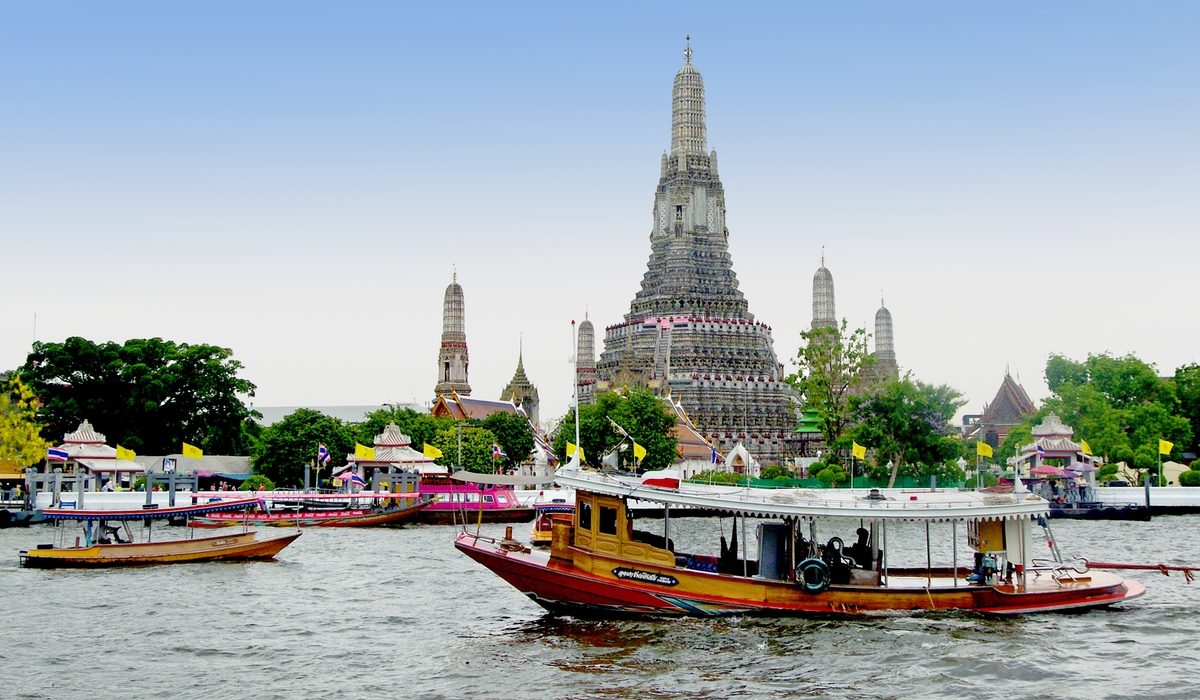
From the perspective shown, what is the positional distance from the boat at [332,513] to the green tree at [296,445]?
9655 millimetres

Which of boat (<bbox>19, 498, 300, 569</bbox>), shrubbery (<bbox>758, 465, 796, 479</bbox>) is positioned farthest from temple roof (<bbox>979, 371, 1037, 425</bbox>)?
boat (<bbox>19, 498, 300, 569</bbox>)

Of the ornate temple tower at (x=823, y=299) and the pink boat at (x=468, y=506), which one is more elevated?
the ornate temple tower at (x=823, y=299)

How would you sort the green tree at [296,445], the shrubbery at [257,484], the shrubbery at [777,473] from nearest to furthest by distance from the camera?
1. the shrubbery at [257,484]
2. the green tree at [296,445]
3. the shrubbery at [777,473]

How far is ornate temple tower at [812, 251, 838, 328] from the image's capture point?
120 m

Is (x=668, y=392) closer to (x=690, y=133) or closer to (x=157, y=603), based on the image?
(x=690, y=133)

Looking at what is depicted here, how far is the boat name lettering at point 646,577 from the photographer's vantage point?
24062 mm

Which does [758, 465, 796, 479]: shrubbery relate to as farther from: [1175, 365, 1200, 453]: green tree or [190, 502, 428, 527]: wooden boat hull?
[190, 502, 428, 527]: wooden boat hull

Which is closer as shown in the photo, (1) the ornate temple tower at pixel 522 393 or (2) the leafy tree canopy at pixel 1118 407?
(2) the leafy tree canopy at pixel 1118 407

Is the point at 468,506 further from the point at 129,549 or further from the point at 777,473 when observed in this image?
the point at 777,473

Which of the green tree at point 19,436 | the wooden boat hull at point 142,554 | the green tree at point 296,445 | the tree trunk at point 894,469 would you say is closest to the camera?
the wooden boat hull at point 142,554

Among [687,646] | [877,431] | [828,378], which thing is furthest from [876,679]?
[828,378]

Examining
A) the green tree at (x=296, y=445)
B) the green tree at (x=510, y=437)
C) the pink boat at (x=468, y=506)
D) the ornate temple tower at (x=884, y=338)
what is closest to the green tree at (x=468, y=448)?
the green tree at (x=510, y=437)

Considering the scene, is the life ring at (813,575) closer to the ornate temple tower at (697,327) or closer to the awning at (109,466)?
the awning at (109,466)

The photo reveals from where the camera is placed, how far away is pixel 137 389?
70.6 m
